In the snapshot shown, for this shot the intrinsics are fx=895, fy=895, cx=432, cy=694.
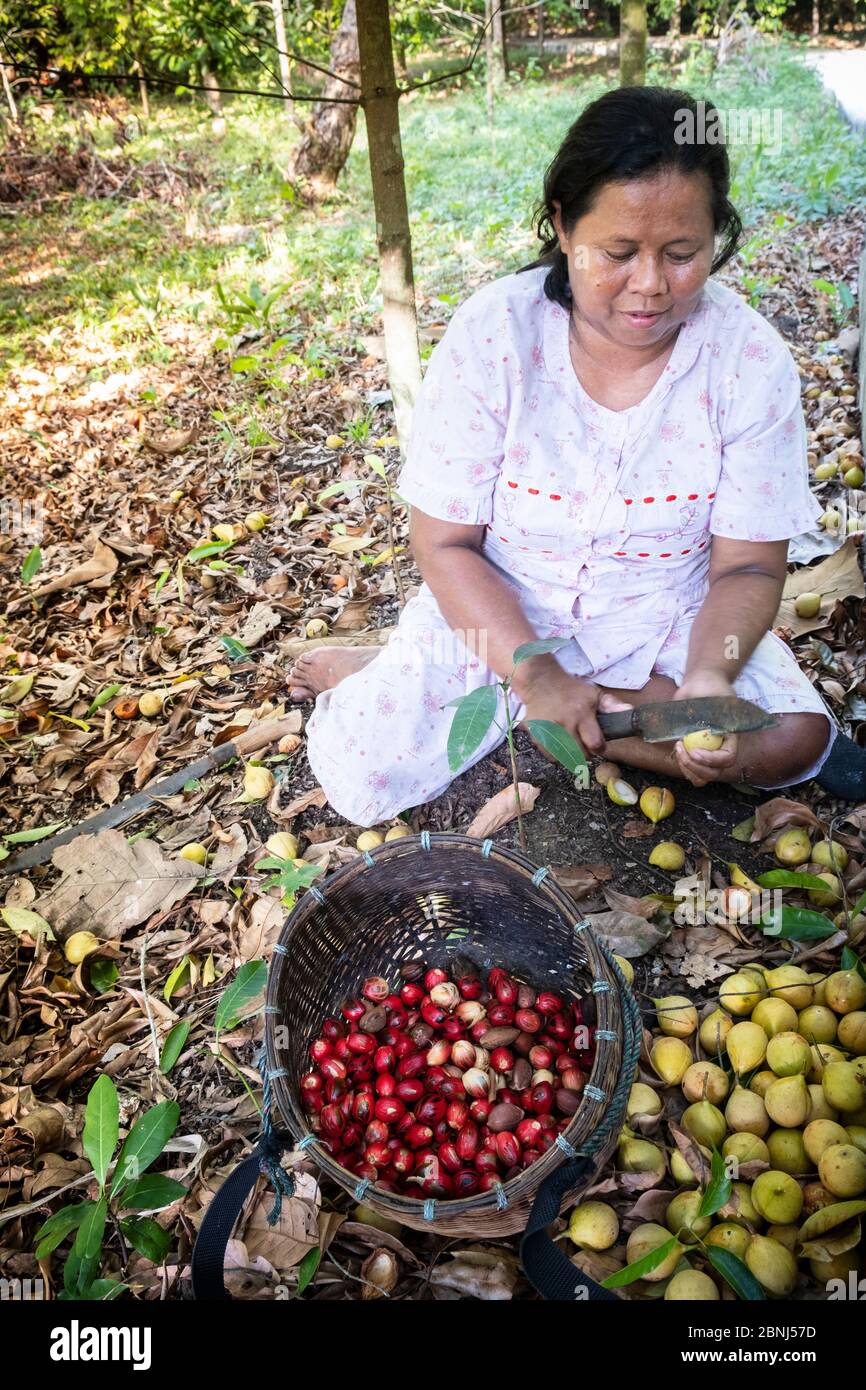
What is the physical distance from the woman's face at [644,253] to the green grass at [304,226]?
3134mm

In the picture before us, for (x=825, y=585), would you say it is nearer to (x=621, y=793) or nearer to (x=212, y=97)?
(x=621, y=793)

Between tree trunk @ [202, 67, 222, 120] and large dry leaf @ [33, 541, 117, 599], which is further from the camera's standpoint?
tree trunk @ [202, 67, 222, 120]

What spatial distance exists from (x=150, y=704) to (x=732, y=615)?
190cm

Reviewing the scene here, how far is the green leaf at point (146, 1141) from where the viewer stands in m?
1.54

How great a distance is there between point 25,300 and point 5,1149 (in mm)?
6840

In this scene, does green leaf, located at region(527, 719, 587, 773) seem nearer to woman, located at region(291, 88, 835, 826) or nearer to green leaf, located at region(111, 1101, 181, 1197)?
woman, located at region(291, 88, 835, 826)

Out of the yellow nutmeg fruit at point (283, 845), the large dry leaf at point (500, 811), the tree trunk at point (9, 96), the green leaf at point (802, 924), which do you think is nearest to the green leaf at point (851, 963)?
the green leaf at point (802, 924)

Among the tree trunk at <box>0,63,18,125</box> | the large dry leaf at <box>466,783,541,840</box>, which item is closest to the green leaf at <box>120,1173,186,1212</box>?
the large dry leaf at <box>466,783,541,840</box>

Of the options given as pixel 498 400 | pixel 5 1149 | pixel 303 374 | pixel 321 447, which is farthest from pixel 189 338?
pixel 5 1149

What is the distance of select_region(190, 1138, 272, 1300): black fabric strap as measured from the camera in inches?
54.2

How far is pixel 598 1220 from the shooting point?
156cm

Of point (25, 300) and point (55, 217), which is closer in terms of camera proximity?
point (25, 300)

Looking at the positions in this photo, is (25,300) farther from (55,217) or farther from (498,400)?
(498,400)

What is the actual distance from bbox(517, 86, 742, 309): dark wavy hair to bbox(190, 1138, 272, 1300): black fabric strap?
1.82 m
